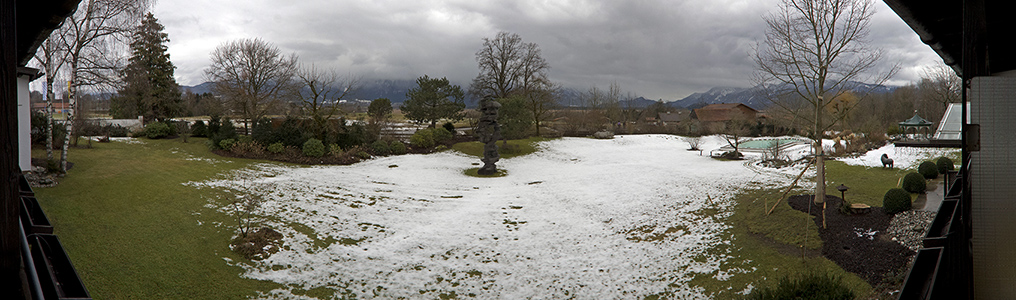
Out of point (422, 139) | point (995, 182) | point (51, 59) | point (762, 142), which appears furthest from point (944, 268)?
point (762, 142)

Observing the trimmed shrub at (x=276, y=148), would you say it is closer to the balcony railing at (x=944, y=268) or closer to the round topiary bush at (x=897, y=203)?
the round topiary bush at (x=897, y=203)

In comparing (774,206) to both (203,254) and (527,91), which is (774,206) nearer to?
(203,254)

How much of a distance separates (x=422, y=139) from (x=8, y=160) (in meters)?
28.6

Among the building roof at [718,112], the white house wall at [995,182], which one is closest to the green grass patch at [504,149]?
the white house wall at [995,182]

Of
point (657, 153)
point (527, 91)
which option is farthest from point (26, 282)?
point (527, 91)

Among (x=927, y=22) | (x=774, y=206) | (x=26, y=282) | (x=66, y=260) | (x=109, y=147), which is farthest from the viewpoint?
(x=109, y=147)

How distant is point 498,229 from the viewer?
44.9 feet

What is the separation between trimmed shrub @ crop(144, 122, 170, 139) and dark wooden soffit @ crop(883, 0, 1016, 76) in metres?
33.8

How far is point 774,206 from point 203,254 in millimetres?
14592

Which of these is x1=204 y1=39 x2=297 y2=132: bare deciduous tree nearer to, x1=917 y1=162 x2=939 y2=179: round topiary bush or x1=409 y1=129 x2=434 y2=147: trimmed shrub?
x1=409 y1=129 x2=434 y2=147: trimmed shrub

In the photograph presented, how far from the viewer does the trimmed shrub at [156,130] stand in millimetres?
Result: 27453

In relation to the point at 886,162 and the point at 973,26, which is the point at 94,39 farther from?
the point at 886,162

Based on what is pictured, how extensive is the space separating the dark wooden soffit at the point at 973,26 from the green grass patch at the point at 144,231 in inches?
410

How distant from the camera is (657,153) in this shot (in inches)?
1232
